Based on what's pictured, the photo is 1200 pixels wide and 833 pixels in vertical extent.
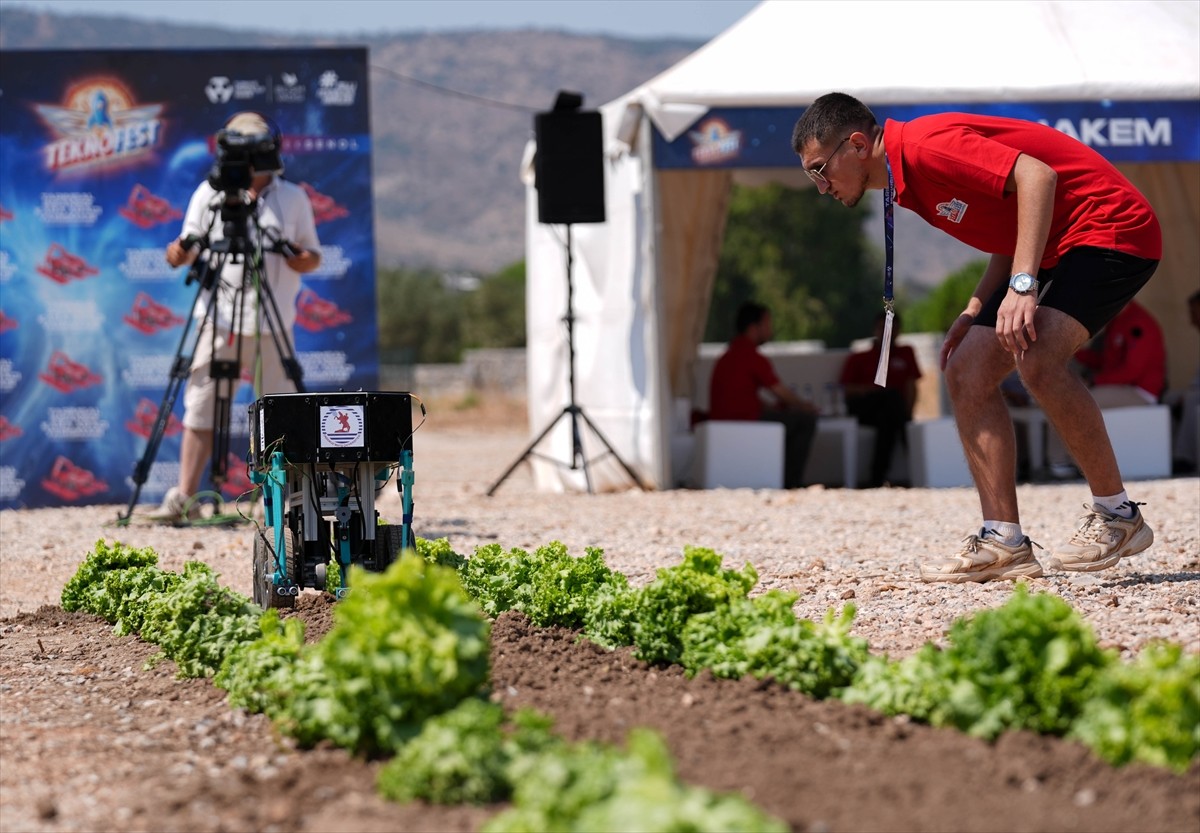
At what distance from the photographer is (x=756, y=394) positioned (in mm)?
10148

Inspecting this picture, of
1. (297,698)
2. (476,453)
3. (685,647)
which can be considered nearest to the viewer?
(297,698)

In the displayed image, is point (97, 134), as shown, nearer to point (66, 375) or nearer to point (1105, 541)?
point (66, 375)

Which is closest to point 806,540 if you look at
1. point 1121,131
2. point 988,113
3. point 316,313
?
point 988,113

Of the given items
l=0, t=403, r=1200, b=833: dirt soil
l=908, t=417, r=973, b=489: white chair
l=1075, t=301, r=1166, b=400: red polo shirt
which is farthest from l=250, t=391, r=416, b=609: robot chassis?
l=1075, t=301, r=1166, b=400: red polo shirt

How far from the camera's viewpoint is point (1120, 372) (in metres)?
10.4

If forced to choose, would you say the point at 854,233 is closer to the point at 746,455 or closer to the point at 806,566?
the point at 746,455

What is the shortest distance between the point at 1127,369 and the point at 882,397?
5.94ft

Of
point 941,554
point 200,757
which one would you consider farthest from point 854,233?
point 200,757

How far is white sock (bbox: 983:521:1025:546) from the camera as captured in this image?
14.6 feet

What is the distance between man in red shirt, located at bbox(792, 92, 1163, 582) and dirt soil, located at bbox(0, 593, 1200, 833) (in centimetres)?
154

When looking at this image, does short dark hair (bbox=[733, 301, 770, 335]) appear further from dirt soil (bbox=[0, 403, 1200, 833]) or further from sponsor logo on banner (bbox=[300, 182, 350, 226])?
dirt soil (bbox=[0, 403, 1200, 833])

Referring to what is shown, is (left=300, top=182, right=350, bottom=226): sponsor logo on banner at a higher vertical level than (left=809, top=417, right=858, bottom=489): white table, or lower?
higher

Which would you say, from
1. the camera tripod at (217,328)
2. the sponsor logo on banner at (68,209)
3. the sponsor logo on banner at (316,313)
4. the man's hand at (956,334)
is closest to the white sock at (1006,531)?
the man's hand at (956,334)

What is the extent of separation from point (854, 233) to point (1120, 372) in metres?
37.4
